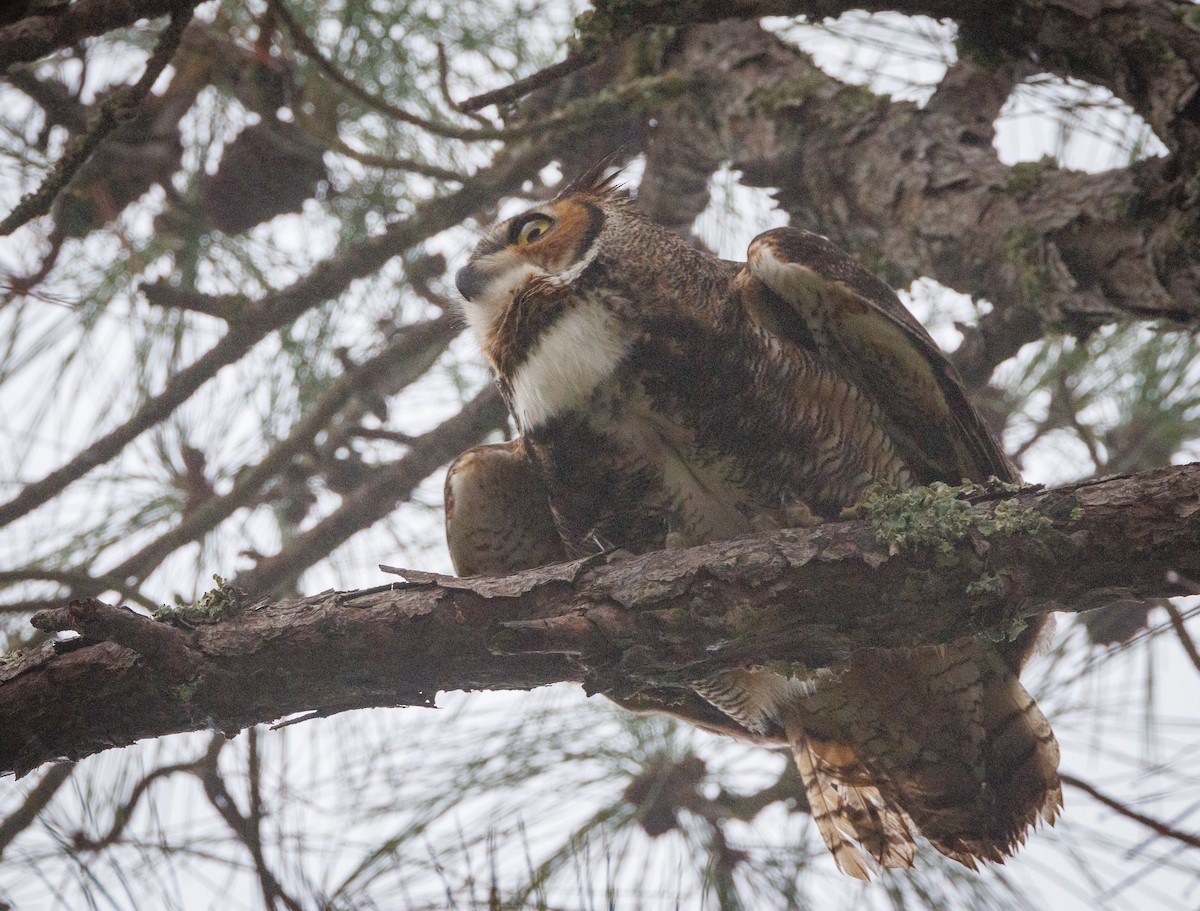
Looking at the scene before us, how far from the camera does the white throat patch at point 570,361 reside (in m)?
1.79

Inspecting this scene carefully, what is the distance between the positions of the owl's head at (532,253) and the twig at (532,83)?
0.35m

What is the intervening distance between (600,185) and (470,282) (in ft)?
1.39

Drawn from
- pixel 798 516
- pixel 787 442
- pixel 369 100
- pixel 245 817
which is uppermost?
pixel 369 100

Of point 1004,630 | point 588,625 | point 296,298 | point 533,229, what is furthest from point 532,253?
point 1004,630

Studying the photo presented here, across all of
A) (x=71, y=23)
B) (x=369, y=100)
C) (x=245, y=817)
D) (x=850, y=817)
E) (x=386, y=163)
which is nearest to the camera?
(x=71, y=23)

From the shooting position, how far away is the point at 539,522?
2.09 metres

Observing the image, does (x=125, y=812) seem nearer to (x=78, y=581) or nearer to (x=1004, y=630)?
(x=78, y=581)

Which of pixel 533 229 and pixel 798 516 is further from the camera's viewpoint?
pixel 533 229

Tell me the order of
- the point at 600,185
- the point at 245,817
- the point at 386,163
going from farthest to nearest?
the point at 386,163 < the point at 600,185 < the point at 245,817

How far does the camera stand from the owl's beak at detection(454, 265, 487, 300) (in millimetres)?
1995

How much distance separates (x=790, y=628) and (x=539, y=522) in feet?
2.38

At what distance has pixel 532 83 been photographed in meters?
1.62

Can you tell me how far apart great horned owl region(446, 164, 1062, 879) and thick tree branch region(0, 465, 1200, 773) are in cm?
26

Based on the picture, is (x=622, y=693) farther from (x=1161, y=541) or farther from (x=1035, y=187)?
(x=1035, y=187)
